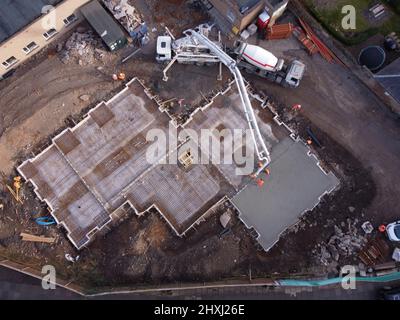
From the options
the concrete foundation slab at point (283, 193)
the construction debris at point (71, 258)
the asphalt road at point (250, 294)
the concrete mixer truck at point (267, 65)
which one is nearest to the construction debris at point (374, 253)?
the asphalt road at point (250, 294)

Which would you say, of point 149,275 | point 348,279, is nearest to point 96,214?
point 149,275

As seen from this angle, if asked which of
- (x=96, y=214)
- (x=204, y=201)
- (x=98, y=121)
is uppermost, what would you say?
(x=98, y=121)

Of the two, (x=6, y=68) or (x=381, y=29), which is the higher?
(x=6, y=68)

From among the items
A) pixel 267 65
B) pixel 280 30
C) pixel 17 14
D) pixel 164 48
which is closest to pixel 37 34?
pixel 17 14

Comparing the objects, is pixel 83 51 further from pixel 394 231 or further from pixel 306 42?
pixel 394 231

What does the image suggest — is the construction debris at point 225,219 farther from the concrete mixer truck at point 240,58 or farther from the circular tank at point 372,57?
the circular tank at point 372,57

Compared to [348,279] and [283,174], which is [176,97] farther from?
[348,279]

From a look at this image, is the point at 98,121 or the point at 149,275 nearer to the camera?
the point at 149,275
